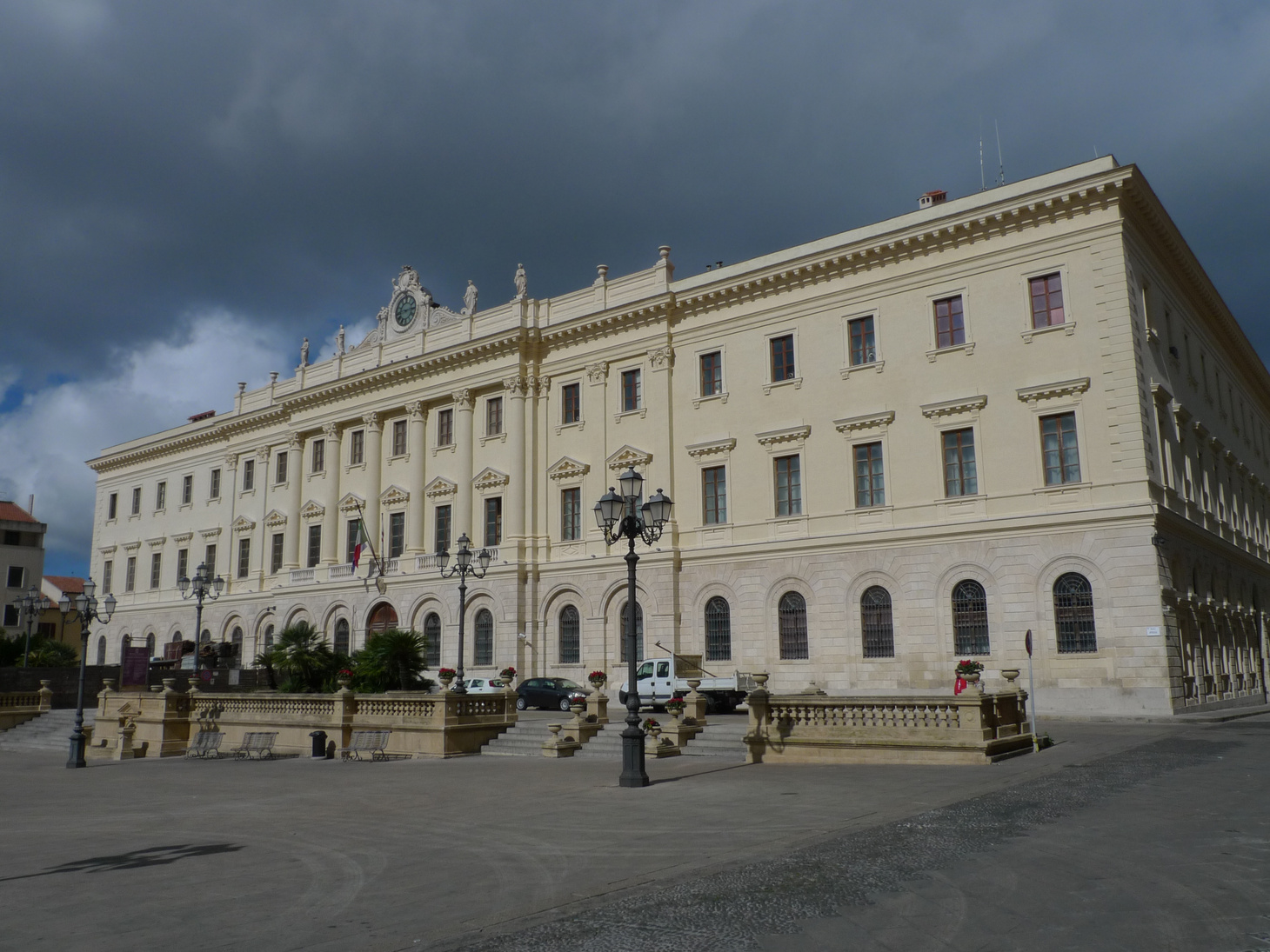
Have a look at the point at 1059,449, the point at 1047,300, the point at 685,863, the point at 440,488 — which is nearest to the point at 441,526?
the point at 440,488

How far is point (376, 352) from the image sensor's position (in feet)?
152

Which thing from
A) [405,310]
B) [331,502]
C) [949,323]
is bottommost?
[331,502]

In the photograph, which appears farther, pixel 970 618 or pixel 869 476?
pixel 869 476

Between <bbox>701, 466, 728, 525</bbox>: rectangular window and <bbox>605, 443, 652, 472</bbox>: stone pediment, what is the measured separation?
232cm

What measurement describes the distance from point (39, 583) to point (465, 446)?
169 ft

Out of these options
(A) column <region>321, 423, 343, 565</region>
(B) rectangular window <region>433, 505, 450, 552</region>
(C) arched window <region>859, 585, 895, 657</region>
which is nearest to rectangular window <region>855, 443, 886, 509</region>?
(C) arched window <region>859, 585, 895, 657</region>

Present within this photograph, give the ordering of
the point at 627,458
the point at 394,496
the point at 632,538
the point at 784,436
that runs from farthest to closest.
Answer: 1. the point at 394,496
2. the point at 627,458
3. the point at 784,436
4. the point at 632,538

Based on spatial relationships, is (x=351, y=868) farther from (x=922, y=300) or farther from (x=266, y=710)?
(x=922, y=300)

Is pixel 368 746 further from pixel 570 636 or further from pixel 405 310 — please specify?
pixel 405 310

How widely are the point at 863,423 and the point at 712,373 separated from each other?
660 centimetres

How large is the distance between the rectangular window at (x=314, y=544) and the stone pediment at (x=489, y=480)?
36.6ft

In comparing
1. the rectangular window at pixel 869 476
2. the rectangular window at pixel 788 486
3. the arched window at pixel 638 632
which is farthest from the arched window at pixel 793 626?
the arched window at pixel 638 632

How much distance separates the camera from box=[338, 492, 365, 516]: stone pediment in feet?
150

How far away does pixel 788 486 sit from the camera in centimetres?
3344
